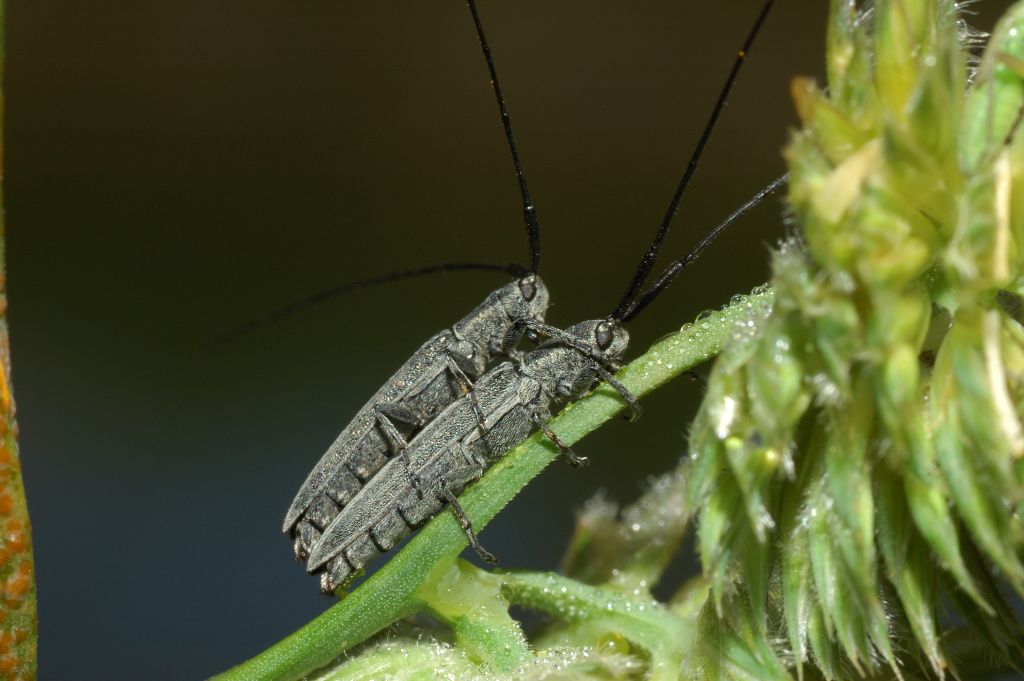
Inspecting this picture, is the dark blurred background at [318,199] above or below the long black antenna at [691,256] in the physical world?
above

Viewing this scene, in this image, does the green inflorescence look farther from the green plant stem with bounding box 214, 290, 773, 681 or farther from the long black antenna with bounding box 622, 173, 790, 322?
the long black antenna with bounding box 622, 173, 790, 322

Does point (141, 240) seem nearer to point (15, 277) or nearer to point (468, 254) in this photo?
point (15, 277)

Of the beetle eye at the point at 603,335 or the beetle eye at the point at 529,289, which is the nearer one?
the beetle eye at the point at 603,335

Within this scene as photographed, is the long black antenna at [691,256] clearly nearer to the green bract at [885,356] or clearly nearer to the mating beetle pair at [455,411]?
the mating beetle pair at [455,411]

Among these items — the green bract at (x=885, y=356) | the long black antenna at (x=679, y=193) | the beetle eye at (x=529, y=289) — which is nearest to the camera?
the green bract at (x=885, y=356)

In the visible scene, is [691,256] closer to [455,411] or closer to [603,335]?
[603,335]

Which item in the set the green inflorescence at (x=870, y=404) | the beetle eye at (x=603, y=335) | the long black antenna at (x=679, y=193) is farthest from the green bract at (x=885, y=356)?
the beetle eye at (x=603, y=335)

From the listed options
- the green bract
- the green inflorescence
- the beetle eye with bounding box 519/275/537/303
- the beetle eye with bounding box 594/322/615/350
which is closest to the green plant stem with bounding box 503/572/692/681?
the green inflorescence
